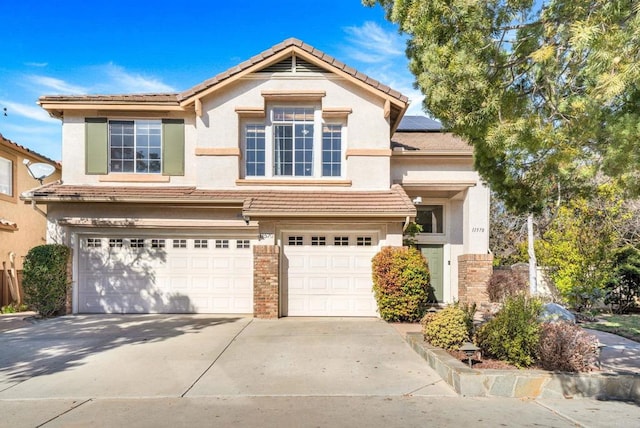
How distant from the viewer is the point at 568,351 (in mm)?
5836

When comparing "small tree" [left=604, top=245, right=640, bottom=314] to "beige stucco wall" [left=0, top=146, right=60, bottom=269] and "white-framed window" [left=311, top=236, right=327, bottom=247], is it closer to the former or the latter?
"white-framed window" [left=311, top=236, right=327, bottom=247]

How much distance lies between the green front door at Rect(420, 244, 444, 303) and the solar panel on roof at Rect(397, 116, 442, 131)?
4.14m

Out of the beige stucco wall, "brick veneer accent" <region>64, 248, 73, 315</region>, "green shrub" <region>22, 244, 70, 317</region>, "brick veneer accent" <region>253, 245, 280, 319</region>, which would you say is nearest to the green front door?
"brick veneer accent" <region>253, 245, 280, 319</region>

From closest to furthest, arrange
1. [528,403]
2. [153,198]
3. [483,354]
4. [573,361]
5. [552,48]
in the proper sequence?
[552,48], [528,403], [573,361], [483,354], [153,198]

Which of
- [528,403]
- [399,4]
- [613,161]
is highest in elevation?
[399,4]

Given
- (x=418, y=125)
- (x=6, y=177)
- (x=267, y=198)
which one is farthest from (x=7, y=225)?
(x=418, y=125)

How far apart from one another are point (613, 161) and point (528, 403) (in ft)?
10.2

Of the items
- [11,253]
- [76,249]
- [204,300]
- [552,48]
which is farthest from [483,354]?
[11,253]

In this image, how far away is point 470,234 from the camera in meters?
12.6

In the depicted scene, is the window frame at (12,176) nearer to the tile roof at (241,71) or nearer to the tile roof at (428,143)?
the tile roof at (241,71)

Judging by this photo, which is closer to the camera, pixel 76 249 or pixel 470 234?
pixel 76 249

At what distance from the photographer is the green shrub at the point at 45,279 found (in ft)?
35.6

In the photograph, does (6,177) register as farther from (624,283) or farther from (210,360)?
(624,283)

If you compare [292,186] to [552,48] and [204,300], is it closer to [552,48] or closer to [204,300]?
[204,300]
